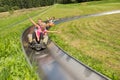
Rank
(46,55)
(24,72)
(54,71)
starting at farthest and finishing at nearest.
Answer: (46,55) < (54,71) < (24,72)

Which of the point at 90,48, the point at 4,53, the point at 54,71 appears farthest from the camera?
the point at 90,48

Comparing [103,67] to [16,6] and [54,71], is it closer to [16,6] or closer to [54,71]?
[54,71]

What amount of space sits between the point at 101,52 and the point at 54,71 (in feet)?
16.5

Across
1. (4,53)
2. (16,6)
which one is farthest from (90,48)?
(16,6)

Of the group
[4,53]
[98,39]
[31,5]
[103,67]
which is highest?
[4,53]

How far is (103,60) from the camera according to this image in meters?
15.0

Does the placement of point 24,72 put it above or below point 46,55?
above

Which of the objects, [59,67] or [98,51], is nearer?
[59,67]

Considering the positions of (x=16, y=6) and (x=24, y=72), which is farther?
(x=16, y=6)

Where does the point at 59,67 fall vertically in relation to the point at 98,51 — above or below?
above

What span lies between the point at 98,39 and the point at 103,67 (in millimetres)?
7845

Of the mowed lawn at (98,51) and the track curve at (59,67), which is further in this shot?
the mowed lawn at (98,51)

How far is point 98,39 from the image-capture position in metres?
21.3

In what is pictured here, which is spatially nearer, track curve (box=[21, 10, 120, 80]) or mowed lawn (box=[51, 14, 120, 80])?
track curve (box=[21, 10, 120, 80])
